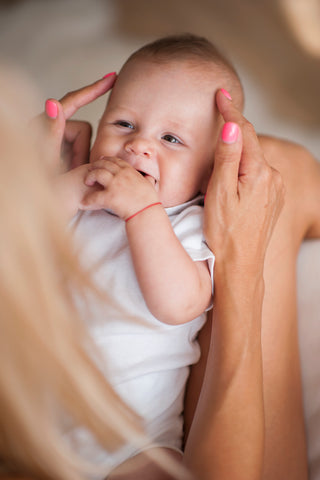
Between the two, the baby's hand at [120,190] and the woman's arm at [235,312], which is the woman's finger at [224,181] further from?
the baby's hand at [120,190]

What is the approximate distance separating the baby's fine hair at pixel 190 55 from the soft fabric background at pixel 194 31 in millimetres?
845

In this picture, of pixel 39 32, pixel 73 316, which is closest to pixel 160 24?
pixel 39 32

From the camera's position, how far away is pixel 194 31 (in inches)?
87.6

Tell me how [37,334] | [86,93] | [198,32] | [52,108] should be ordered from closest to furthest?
[37,334], [52,108], [86,93], [198,32]

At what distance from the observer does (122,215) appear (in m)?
0.91

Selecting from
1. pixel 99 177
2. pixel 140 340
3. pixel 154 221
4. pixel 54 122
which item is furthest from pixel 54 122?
pixel 140 340

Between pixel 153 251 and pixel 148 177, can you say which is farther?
pixel 148 177

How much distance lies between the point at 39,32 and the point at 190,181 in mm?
1441

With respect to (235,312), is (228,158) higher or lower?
higher

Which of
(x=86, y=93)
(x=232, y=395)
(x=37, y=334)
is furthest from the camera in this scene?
(x=86, y=93)

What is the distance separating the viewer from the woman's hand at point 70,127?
107 centimetres

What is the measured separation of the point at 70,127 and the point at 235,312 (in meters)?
0.65

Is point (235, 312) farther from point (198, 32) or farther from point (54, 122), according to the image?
point (198, 32)

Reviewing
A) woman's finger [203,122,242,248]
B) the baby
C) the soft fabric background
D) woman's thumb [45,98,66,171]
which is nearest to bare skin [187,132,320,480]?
the baby
